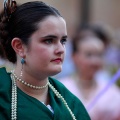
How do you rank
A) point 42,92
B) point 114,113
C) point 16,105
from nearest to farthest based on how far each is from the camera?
point 16,105 → point 42,92 → point 114,113

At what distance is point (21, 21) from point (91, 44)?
93.3 inches

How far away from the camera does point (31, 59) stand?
2766mm

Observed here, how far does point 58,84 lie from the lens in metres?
3.02

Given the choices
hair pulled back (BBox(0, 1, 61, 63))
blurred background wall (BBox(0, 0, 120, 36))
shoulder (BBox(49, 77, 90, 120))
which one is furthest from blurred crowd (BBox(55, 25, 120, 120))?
blurred background wall (BBox(0, 0, 120, 36))

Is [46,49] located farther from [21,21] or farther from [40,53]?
[21,21]

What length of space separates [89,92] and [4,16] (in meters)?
2.25

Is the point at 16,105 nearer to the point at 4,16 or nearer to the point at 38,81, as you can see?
the point at 38,81

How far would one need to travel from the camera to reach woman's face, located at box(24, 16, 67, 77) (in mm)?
2742

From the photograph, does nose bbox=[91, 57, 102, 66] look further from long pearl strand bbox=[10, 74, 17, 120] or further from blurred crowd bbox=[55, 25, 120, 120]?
long pearl strand bbox=[10, 74, 17, 120]

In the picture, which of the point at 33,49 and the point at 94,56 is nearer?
the point at 33,49

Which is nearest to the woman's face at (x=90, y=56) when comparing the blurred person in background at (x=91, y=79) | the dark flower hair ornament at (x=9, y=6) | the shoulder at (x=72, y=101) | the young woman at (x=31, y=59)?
the blurred person in background at (x=91, y=79)

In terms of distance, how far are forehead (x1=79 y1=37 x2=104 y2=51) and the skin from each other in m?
2.31

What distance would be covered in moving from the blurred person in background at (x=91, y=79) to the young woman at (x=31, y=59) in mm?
1946

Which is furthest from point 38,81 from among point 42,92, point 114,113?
point 114,113
